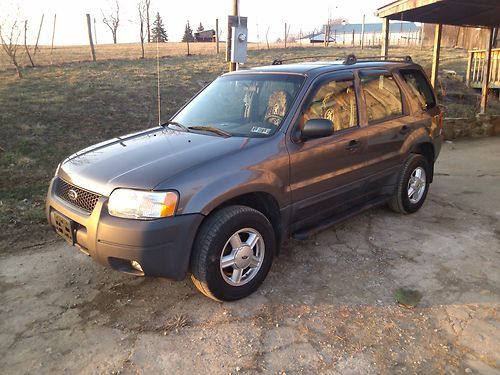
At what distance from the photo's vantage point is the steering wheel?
12.1 feet

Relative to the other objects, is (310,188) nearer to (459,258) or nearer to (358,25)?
(459,258)

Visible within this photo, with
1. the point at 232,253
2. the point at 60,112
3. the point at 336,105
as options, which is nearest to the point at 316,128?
the point at 336,105

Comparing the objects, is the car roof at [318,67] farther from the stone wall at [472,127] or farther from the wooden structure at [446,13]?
the stone wall at [472,127]

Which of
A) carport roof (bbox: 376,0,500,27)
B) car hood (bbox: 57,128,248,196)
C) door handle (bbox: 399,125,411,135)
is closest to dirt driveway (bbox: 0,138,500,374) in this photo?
car hood (bbox: 57,128,248,196)

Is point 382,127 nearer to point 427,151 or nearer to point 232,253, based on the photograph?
point 427,151

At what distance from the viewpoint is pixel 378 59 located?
5.19 metres

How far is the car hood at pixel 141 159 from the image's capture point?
9.97ft

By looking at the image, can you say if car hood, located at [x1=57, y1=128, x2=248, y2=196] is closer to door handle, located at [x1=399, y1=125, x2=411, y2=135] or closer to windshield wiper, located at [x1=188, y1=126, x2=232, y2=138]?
windshield wiper, located at [x1=188, y1=126, x2=232, y2=138]

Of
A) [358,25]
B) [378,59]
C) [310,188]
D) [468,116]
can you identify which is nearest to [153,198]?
[310,188]

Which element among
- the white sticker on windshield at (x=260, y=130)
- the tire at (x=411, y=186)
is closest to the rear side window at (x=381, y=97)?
the tire at (x=411, y=186)

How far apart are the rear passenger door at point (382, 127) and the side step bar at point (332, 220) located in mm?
91

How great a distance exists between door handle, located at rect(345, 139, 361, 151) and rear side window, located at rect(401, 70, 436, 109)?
138cm

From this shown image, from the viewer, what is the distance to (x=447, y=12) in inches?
379

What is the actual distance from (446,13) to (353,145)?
24.4 ft
